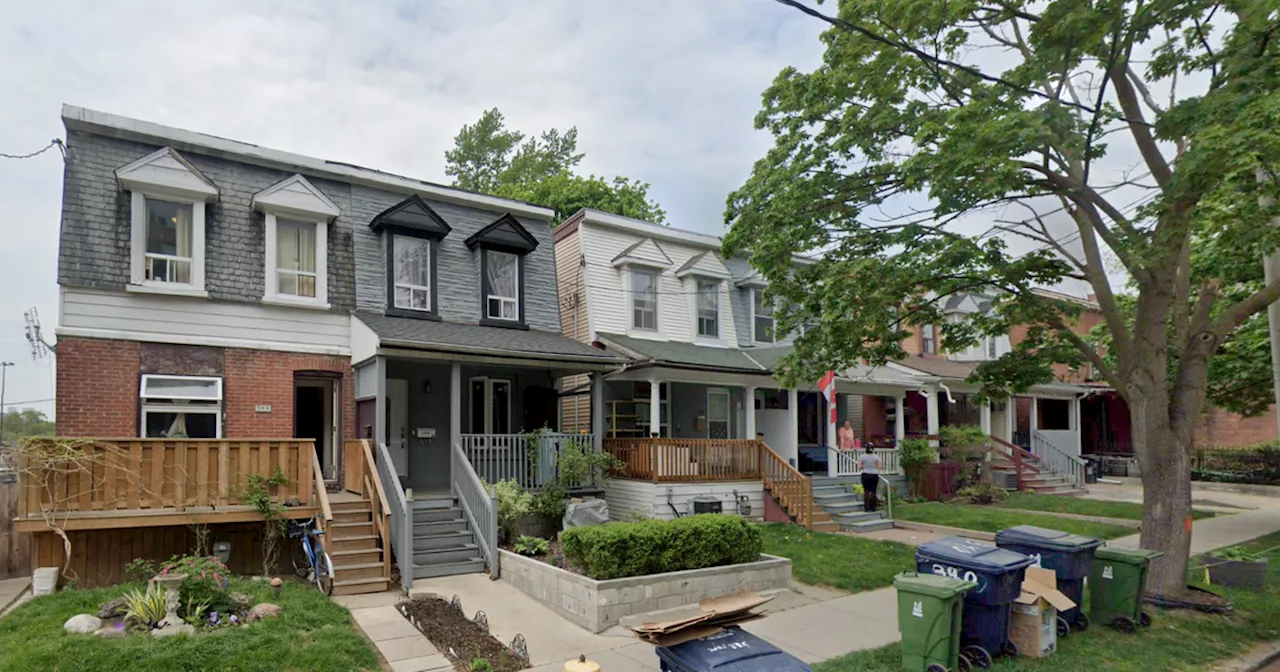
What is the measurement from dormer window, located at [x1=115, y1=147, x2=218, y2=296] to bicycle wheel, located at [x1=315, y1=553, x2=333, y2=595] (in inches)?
213

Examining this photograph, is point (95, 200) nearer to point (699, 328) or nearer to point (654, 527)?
point (654, 527)

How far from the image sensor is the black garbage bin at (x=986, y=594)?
24.2 feet

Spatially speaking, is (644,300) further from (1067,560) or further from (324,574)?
(1067,560)

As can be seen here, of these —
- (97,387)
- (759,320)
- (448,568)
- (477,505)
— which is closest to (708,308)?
(759,320)

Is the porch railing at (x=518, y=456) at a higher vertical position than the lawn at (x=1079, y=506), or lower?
higher

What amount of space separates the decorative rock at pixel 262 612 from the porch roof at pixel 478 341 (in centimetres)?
480

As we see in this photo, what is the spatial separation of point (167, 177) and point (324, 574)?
24.3 ft

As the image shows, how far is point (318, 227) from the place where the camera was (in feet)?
46.6

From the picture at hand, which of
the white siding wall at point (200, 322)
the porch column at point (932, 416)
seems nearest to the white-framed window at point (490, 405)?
the white siding wall at point (200, 322)

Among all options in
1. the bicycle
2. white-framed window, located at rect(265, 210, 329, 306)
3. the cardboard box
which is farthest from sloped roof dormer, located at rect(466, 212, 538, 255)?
the cardboard box

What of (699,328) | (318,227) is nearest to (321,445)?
(318,227)

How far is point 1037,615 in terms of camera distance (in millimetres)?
7613

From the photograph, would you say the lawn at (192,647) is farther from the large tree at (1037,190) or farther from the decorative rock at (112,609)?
the large tree at (1037,190)

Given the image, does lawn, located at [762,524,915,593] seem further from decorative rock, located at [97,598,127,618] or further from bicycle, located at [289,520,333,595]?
decorative rock, located at [97,598,127,618]
